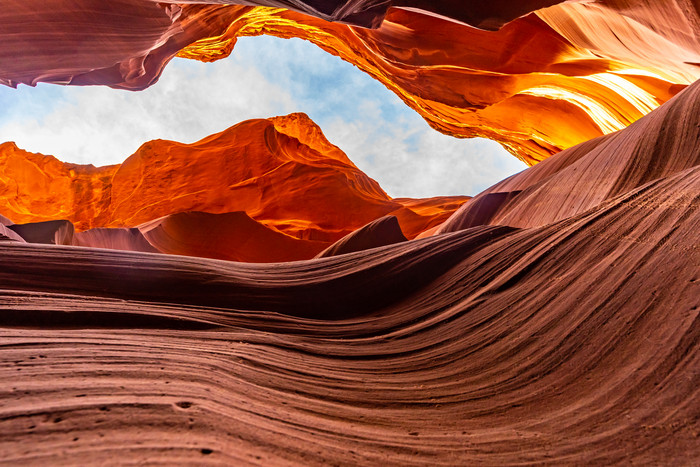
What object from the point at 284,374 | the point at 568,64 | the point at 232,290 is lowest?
the point at 284,374

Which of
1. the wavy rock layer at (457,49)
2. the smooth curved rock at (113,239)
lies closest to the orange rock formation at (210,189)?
the wavy rock layer at (457,49)

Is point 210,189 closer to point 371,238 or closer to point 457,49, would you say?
point 457,49

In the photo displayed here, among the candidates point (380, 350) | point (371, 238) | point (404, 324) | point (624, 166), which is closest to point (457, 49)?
point (371, 238)

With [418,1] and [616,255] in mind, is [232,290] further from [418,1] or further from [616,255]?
[418,1]

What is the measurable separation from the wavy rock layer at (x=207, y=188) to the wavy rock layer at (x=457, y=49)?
3.29 m

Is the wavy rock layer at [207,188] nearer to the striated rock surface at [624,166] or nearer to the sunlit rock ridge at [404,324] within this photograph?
the sunlit rock ridge at [404,324]

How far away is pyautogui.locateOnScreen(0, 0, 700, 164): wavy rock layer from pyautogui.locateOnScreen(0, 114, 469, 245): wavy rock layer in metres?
3.29

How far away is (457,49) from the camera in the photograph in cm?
989

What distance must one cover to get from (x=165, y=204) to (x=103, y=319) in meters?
12.8

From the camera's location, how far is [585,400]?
1.71 meters

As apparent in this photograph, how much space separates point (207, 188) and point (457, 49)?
9.26 m

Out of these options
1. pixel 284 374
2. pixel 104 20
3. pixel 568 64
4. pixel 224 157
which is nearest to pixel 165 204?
pixel 224 157

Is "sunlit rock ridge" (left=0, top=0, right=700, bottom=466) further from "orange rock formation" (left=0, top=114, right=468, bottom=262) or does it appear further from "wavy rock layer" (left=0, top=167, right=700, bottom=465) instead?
"orange rock formation" (left=0, top=114, right=468, bottom=262)

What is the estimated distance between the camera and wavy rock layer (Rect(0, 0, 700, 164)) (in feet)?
19.1
